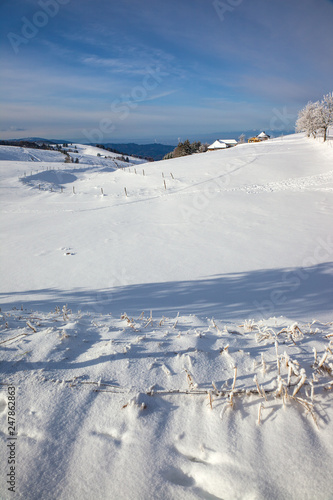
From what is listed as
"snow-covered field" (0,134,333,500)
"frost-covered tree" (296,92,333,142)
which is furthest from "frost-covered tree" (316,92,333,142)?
"snow-covered field" (0,134,333,500)

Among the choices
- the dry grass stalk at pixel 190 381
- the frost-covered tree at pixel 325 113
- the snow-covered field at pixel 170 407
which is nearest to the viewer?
the snow-covered field at pixel 170 407

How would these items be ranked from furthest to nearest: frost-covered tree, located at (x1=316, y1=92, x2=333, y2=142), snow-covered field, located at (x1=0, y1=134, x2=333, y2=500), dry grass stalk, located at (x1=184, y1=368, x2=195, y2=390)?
frost-covered tree, located at (x1=316, y1=92, x2=333, y2=142) < dry grass stalk, located at (x1=184, y1=368, x2=195, y2=390) < snow-covered field, located at (x1=0, y1=134, x2=333, y2=500)

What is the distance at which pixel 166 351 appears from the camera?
242cm

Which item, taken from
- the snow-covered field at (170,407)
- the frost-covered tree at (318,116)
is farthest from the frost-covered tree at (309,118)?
the snow-covered field at (170,407)

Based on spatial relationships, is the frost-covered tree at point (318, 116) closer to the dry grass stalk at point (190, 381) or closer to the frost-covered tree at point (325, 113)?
the frost-covered tree at point (325, 113)

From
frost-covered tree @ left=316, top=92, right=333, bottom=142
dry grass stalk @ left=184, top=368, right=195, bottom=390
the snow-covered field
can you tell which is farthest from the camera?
frost-covered tree @ left=316, top=92, right=333, bottom=142

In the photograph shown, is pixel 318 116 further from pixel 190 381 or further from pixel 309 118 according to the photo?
pixel 190 381

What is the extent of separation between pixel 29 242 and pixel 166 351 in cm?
1364

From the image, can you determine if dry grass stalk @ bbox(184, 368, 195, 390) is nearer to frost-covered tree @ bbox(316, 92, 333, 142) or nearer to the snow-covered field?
the snow-covered field

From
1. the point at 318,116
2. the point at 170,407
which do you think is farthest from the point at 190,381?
the point at 318,116

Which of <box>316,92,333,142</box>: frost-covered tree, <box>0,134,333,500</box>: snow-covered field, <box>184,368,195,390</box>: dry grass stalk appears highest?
<box>316,92,333,142</box>: frost-covered tree

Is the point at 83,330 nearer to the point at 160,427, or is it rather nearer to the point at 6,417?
the point at 6,417

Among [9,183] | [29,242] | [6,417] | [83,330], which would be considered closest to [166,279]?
→ [83,330]

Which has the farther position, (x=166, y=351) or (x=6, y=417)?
(x=166, y=351)
